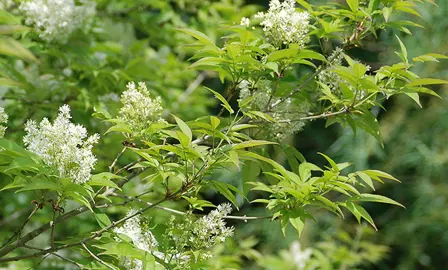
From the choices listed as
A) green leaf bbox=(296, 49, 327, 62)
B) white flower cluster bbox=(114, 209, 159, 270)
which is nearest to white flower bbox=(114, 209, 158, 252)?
white flower cluster bbox=(114, 209, 159, 270)

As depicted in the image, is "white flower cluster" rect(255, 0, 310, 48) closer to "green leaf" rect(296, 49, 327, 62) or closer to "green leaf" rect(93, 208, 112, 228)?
"green leaf" rect(296, 49, 327, 62)

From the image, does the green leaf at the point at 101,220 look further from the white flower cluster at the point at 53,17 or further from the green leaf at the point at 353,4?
the white flower cluster at the point at 53,17

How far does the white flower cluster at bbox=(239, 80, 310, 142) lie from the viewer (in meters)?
1.46

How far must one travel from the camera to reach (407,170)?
17.5ft

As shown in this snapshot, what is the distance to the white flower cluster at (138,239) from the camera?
1285 millimetres

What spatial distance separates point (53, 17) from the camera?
204 centimetres

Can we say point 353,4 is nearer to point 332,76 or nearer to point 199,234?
point 332,76

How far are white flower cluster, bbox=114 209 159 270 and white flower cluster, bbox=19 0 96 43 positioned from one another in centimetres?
98

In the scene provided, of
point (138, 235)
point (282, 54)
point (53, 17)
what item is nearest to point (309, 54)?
point (282, 54)

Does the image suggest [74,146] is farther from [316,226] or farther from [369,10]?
[316,226]

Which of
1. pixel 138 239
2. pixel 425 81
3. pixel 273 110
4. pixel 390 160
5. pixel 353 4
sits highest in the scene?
pixel 353 4

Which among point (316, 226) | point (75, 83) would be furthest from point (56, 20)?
point (316, 226)

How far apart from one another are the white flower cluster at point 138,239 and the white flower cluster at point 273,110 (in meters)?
0.38

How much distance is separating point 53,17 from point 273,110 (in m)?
0.94
